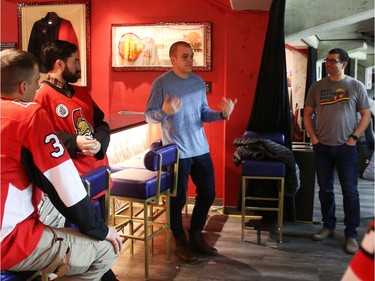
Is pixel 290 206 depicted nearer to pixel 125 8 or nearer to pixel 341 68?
pixel 341 68

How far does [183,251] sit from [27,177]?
6.43 feet

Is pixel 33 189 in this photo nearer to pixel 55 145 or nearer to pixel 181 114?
pixel 55 145

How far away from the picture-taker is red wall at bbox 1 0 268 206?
4191 millimetres

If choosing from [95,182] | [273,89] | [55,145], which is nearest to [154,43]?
[273,89]

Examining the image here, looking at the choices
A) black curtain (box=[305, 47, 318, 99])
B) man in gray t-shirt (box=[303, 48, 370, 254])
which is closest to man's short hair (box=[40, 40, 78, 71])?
man in gray t-shirt (box=[303, 48, 370, 254])

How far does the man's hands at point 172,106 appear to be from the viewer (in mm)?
2980

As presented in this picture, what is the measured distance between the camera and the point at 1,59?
1.62m

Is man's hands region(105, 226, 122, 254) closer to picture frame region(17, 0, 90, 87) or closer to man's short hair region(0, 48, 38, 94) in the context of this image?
man's short hair region(0, 48, 38, 94)

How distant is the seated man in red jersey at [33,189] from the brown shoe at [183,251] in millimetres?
1651

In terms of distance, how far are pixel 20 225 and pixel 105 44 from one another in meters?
3.61

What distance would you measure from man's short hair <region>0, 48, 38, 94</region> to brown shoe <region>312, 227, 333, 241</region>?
2841 millimetres

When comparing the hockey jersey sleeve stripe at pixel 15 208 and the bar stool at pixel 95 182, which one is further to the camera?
the bar stool at pixel 95 182

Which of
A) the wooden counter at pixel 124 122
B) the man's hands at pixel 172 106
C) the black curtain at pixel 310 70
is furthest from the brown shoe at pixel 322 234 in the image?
the black curtain at pixel 310 70

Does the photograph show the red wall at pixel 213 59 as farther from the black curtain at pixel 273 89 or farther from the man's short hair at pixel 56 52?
the man's short hair at pixel 56 52
